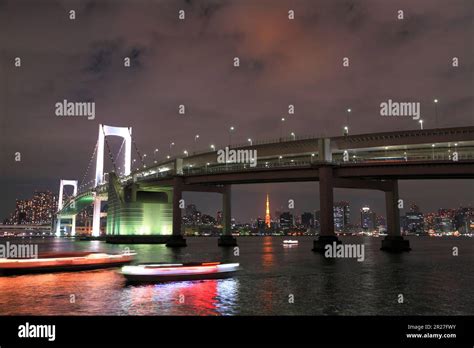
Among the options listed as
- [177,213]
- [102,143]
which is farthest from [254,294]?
[102,143]

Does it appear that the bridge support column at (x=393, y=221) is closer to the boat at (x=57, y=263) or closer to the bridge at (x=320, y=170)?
the bridge at (x=320, y=170)

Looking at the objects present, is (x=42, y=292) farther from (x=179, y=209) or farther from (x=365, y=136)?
(x=179, y=209)

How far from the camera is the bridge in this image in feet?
192

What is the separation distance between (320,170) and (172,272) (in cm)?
3438

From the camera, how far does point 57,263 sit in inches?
1773

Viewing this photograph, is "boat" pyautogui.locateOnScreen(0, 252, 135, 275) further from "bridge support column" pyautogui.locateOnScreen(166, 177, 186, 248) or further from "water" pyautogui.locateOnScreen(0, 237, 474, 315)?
"bridge support column" pyautogui.locateOnScreen(166, 177, 186, 248)

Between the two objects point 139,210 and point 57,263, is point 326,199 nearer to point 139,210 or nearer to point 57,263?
point 57,263

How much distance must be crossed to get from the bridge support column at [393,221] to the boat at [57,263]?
4348 cm

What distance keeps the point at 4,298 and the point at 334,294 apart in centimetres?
2017

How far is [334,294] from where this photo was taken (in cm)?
2891

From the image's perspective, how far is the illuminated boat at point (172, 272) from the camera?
3434 cm

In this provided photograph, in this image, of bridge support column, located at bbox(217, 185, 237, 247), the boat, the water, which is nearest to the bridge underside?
bridge support column, located at bbox(217, 185, 237, 247)
